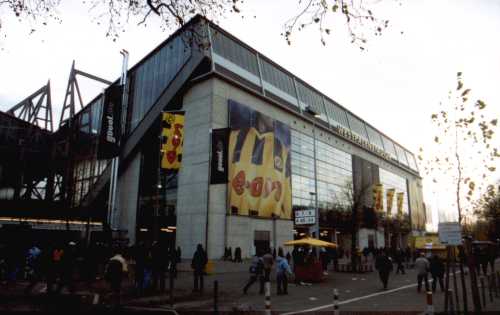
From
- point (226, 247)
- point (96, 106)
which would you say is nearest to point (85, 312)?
point (226, 247)

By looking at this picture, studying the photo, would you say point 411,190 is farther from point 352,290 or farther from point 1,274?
point 1,274

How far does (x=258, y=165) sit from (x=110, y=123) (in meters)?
16.1

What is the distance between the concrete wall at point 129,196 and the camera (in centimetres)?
4247

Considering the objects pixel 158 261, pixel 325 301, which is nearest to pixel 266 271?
pixel 325 301

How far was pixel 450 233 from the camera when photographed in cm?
1081

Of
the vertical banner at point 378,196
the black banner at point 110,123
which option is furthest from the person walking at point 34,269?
the vertical banner at point 378,196

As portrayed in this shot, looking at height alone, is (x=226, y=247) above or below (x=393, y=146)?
below

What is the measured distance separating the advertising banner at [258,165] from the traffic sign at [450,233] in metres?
25.0

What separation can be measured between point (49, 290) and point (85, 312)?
4.67m

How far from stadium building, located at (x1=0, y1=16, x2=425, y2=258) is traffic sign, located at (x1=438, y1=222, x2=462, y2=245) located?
15320mm

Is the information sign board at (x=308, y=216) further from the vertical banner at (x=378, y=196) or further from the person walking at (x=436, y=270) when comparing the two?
the vertical banner at (x=378, y=196)

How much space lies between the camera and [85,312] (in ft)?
34.2

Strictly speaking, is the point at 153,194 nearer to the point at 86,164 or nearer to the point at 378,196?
the point at 86,164

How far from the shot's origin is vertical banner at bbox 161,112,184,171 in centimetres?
2115
